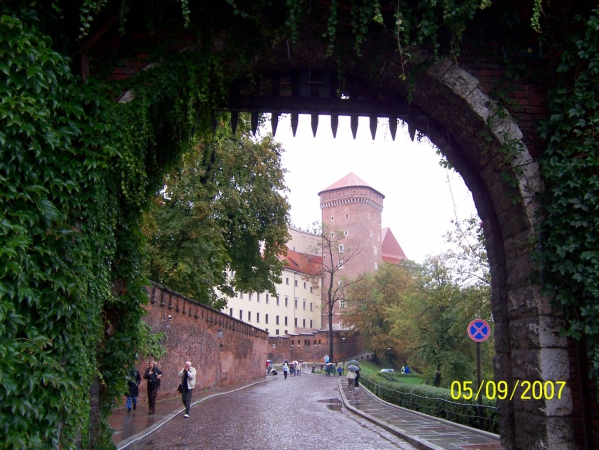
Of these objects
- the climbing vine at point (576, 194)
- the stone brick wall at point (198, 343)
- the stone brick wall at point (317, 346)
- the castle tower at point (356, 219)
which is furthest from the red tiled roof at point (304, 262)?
the climbing vine at point (576, 194)

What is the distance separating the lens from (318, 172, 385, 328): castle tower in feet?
250

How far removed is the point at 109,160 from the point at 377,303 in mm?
51946

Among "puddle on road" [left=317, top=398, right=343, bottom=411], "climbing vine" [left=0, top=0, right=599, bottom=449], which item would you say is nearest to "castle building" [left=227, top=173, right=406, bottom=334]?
"puddle on road" [left=317, top=398, right=343, bottom=411]

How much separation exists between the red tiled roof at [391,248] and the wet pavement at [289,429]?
7966 cm

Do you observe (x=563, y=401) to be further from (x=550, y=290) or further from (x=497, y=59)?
(x=497, y=59)

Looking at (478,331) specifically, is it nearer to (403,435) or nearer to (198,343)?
(403,435)

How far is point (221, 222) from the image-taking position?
24953 mm

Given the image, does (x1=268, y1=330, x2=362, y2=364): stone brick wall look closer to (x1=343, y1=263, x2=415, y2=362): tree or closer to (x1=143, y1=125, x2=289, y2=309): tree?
(x1=343, y1=263, x2=415, y2=362): tree

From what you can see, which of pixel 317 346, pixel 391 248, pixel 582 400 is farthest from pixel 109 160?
pixel 391 248

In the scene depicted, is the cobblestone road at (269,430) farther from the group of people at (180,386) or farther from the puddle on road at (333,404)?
the group of people at (180,386)

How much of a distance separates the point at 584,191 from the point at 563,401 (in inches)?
78.6

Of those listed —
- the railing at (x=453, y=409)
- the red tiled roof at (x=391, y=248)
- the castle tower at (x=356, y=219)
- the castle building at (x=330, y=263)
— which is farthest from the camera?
the red tiled roof at (x=391, y=248)

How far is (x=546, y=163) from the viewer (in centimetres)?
578

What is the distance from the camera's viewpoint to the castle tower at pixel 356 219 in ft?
250
